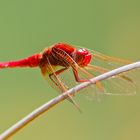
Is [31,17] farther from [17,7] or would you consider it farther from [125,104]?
[125,104]

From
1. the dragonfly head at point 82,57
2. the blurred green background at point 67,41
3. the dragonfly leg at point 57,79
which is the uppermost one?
the dragonfly head at point 82,57

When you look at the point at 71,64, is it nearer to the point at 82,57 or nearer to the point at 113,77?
the point at 82,57

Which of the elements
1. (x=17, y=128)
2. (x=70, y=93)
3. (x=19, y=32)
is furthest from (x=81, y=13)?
(x=17, y=128)

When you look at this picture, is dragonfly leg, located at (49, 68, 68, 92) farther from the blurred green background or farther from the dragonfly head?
the blurred green background

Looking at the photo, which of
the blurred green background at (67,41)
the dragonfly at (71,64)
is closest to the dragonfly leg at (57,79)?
the dragonfly at (71,64)

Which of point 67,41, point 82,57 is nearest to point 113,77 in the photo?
point 82,57

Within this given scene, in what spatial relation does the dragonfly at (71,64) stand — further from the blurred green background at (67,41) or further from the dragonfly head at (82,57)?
the blurred green background at (67,41)
